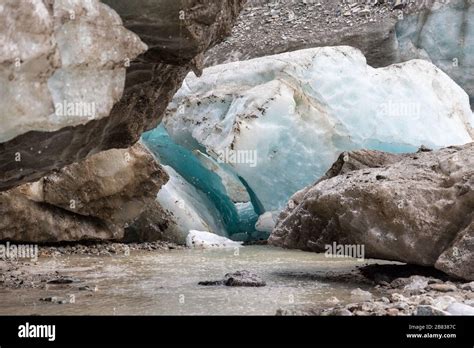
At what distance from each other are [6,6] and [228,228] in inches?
384

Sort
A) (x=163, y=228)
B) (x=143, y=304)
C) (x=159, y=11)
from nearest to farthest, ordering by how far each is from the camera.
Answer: (x=159, y=11), (x=143, y=304), (x=163, y=228)

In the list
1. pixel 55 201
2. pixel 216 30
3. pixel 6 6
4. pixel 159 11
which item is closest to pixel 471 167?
pixel 216 30

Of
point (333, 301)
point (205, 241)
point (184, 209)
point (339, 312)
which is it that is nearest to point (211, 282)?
point (333, 301)

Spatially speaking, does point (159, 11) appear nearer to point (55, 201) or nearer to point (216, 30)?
point (216, 30)

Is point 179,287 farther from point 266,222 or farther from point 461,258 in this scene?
point 266,222

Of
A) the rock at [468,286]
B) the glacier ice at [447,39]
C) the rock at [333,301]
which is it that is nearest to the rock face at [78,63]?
the rock at [333,301]

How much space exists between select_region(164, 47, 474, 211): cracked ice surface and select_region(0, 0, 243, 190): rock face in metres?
5.08

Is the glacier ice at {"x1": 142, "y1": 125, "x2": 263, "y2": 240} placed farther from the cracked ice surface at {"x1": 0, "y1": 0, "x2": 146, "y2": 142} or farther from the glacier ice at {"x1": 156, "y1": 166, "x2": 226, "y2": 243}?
the cracked ice surface at {"x1": 0, "y1": 0, "x2": 146, "y2": 142}

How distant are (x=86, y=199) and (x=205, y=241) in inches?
82.3

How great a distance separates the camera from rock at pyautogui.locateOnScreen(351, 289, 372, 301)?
4090 millimetres

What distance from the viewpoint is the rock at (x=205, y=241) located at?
9773 millimetres

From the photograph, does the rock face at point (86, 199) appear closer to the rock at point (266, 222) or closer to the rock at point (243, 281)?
the rock at point (266, 222)

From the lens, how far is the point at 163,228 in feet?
34.0

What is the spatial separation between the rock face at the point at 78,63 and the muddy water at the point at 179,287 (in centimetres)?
89
